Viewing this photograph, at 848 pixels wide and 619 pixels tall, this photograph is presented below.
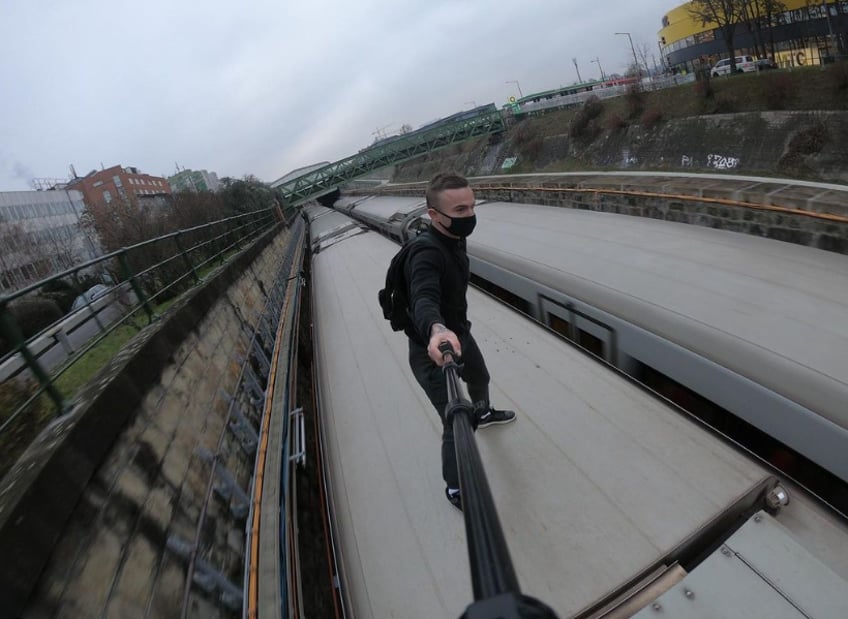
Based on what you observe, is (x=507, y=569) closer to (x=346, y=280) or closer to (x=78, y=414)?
(x=78, y=414)

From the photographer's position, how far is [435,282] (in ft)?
6.70

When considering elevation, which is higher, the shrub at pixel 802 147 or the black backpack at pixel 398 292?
the black backpack at pixel 398 292

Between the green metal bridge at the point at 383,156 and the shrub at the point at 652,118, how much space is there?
20174mm

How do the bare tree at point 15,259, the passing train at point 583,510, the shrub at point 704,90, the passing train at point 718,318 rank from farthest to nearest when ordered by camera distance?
the bare tree at point 15,259, the shrub at point 704,90, the passing train at point 718,318, the passing train at point 583,510

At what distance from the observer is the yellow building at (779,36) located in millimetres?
32531

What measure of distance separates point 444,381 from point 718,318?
74.3 inches

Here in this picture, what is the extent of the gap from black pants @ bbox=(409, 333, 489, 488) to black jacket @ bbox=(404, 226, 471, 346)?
103mm

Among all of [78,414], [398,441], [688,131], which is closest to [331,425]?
[398,441]

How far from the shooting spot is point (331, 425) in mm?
3309

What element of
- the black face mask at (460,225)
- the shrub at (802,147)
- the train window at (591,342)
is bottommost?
the shrub at (802,147)

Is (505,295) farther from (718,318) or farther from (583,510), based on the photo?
(583,510)

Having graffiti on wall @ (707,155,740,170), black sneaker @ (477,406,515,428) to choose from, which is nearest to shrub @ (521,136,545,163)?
graffiti on wall @ (707,155,740,170)

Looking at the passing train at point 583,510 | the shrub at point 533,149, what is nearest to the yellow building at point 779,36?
the shrub at point 533,149

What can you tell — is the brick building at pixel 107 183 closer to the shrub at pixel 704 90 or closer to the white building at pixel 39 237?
the white building at pixel 39 237
